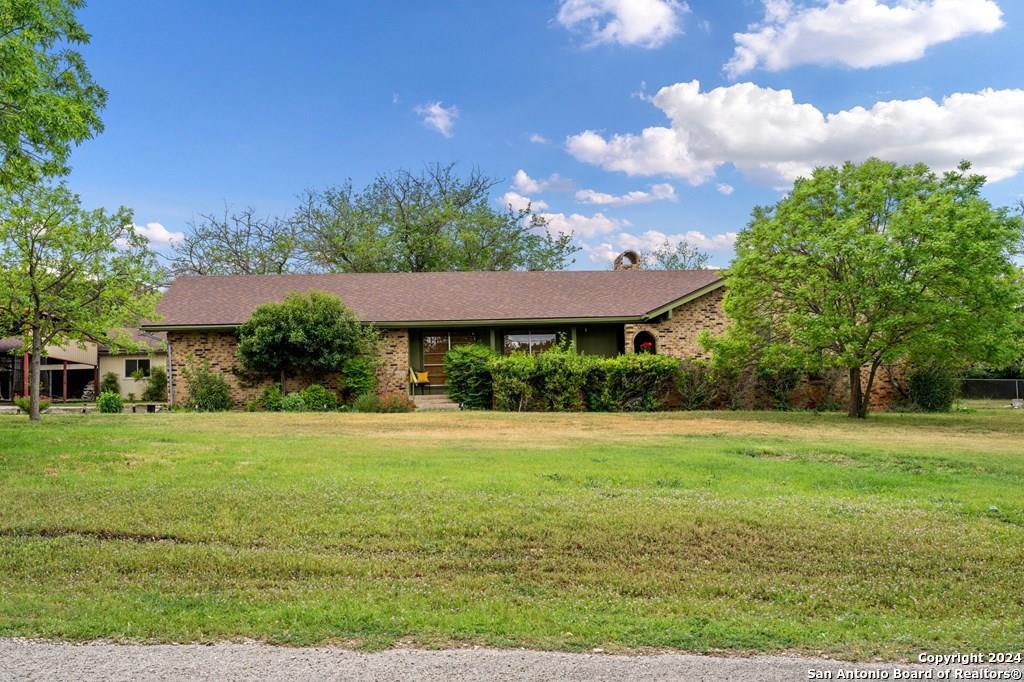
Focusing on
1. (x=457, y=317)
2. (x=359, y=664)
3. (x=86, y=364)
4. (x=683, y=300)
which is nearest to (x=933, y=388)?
(x=683, y=300)

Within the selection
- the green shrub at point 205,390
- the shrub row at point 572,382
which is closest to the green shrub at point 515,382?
the shrub row at point 572,382

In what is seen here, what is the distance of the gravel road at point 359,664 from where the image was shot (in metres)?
4.11

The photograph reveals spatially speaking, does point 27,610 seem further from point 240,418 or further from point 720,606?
point 240,418

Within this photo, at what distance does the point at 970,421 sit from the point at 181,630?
19.7m

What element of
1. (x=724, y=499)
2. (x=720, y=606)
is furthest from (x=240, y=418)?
(x=720, y=606)

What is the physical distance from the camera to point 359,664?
4.29 m

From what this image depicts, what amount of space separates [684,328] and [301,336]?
12.1 m

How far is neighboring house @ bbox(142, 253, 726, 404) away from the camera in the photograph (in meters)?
24.2

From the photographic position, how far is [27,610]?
520cm

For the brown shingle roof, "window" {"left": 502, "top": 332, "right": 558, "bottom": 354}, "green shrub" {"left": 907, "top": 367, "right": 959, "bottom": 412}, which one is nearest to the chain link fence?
"green shrub" {"left": 907, "top": 367, "right": 959, "bottom": 412}

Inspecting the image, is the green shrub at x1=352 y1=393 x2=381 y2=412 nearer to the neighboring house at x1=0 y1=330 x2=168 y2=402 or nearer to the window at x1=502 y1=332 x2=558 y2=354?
the window at x1=502 y1=332 x2=558 y2=354

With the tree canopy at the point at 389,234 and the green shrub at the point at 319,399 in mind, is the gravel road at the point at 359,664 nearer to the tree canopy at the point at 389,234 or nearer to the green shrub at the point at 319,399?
the green shrub at the point at 319,399

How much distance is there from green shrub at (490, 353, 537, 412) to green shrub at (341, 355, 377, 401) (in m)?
4.15

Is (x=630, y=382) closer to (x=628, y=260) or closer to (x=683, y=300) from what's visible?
(x=683, y=300)
